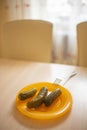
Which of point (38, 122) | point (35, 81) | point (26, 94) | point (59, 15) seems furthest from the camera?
point (59, 15)

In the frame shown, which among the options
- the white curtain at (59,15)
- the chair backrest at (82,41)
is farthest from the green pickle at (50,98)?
the white curtain at (59,15)

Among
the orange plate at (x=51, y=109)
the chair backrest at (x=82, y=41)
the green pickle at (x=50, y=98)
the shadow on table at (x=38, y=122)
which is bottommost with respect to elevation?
the shadow on table at (x=38, y=122)

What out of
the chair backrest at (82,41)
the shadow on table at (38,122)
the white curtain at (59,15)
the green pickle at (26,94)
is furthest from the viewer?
the white curtain at (59,15)

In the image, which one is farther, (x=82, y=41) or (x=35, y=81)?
(x=82, y=41)

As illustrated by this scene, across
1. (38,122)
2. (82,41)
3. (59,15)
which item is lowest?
(38,122)

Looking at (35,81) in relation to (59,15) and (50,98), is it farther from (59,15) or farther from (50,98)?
(59,15)

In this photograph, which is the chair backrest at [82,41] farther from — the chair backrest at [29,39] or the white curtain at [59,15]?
the white curtain at [59,15]

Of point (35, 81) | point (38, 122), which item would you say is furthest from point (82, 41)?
point (38, 122)
